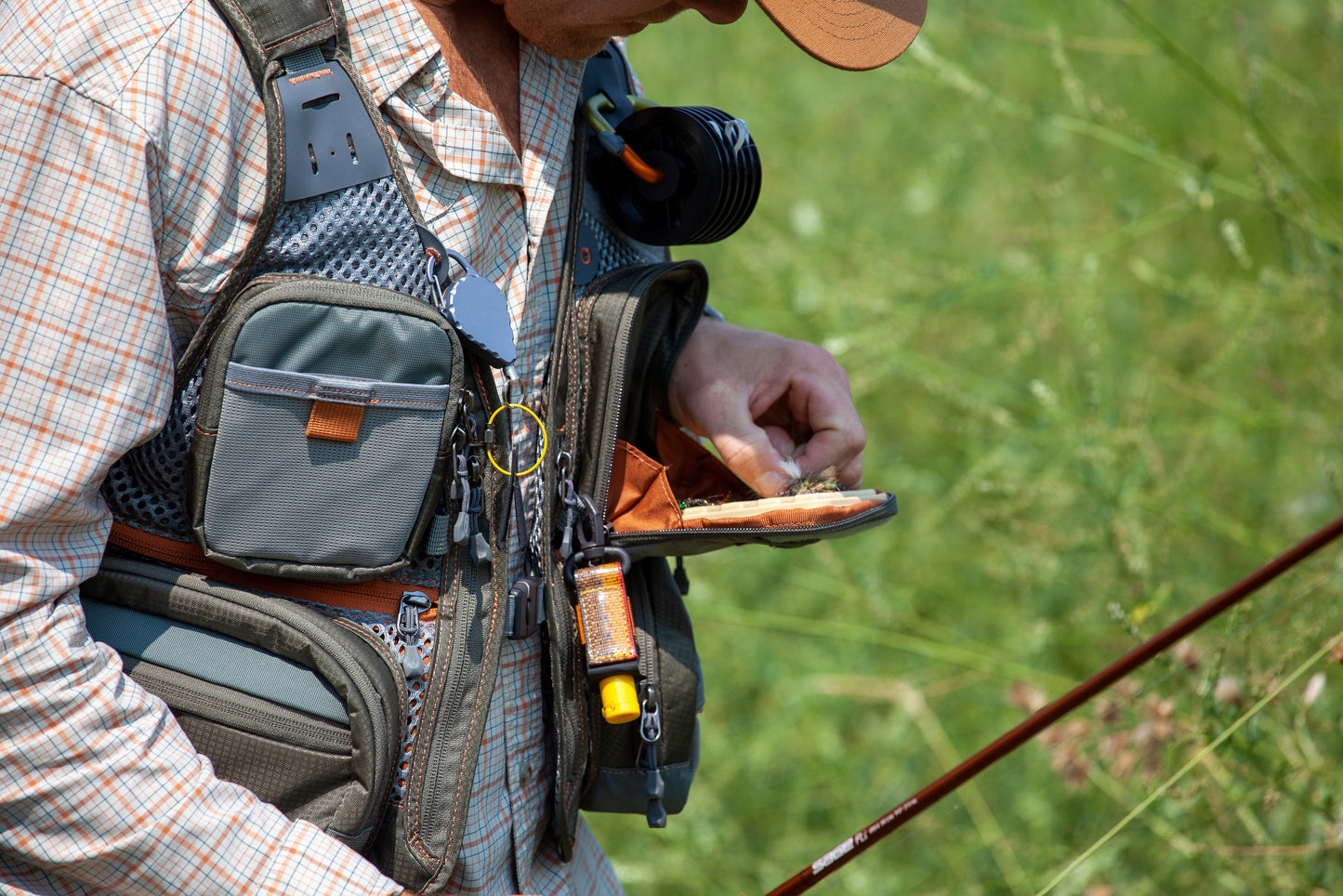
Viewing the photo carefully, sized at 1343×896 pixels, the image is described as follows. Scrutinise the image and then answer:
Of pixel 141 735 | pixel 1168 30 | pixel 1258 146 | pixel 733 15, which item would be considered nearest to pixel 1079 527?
pixel 1258 146

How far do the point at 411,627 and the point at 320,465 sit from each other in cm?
19

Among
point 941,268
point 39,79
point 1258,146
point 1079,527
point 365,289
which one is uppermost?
point 39,79

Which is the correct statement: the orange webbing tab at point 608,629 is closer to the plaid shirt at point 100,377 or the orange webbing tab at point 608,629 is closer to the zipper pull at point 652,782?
the zipper pull at point 652,782

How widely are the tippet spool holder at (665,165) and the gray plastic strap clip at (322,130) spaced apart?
0.35 m

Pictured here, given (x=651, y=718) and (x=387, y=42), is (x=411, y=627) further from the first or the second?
(x=387, y=42)

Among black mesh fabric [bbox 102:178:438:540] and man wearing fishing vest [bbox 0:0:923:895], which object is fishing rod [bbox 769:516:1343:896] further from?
black mesh fabric [bbox 102:178:438:540]

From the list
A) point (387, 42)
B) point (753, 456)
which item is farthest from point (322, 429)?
point (753, 456)

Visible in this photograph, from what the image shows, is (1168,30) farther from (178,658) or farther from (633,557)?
(178,658)

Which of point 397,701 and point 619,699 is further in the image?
point 619,699

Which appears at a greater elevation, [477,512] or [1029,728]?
[477,512]

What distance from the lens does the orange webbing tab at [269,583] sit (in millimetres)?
1085

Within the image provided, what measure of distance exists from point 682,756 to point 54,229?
87cm

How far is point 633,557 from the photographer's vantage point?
135 cm

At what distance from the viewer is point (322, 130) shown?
40.5 inches
